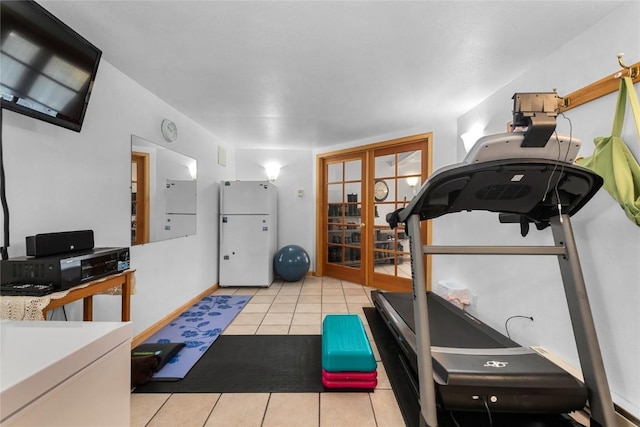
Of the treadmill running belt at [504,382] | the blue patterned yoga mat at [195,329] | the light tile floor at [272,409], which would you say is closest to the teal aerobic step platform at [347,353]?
the light tile floor at [272,409]

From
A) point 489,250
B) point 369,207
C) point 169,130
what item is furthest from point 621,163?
point 169,130

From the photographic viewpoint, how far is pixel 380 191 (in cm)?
404

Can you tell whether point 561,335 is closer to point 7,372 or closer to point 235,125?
point 7,372

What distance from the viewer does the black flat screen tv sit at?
49.8 inches

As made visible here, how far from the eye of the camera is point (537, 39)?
1.78 m

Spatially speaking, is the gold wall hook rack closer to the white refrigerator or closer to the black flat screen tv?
the black flat screen tv

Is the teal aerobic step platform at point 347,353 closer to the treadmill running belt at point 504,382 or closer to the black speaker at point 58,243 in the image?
the treadmill running belt at point 504,382

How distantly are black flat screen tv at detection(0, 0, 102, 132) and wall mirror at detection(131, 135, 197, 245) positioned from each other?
0.70m

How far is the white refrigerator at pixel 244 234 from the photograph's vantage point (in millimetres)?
4090

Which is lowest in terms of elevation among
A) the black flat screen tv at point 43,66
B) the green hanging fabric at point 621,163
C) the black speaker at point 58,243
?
the black speaker at point 58,243

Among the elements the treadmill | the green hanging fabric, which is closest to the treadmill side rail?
the treadmill

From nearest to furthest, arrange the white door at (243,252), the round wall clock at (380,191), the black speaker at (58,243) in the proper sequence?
1. the black speaker at (58,243)
2. the round wall clock at (380,191)
3. the white door at (243,252)

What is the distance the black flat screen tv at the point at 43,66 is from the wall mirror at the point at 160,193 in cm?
70

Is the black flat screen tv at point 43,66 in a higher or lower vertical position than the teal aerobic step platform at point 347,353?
higher
